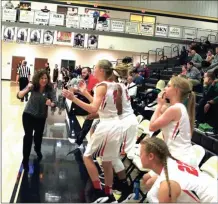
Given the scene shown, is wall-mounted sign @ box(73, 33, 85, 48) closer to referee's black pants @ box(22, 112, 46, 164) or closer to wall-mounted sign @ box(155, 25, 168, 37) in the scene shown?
wall-mounted sign @ box(155, 25, 168, 37)

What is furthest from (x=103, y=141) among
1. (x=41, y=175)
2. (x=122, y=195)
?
(x=41, y=175)

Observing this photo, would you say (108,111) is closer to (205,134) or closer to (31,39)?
(205,134)

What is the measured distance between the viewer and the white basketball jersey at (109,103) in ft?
12.0

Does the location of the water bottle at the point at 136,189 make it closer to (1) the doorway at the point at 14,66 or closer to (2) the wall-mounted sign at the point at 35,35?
(2) the wall-mounted sign at the point at 35,35

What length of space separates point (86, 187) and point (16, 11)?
667 inches

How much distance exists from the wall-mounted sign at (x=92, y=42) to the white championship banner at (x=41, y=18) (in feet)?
8.60

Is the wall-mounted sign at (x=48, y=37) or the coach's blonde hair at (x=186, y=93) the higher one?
the wall-mounted sign at (x=48, y=37)

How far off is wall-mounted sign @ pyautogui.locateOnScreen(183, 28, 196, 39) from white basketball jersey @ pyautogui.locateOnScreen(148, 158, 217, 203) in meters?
19.6

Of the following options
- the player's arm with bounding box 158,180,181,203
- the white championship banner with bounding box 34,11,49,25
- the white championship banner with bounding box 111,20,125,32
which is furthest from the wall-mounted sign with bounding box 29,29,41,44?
the player's arm with bounding box 158,180,181,203

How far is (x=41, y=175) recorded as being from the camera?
4.70 metres

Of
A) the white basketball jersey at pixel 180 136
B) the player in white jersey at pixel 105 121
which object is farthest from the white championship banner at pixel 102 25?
the white basketball jersey at pixel 180 136

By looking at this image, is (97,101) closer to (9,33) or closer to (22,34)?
(22,34)

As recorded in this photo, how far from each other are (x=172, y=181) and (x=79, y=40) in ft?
61.9

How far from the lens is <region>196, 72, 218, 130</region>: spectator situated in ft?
20.0
